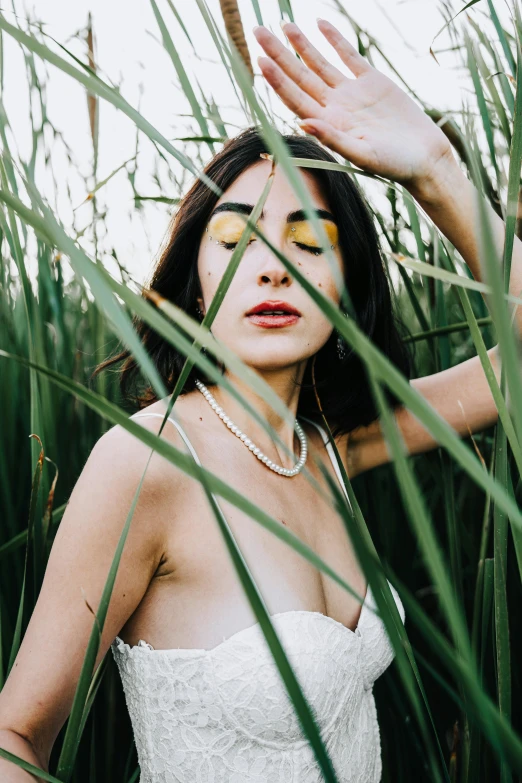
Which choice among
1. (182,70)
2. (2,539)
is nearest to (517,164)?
(182,70)

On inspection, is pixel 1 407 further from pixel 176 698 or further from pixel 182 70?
pixel 182 70

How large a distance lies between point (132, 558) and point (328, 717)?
0.39 m

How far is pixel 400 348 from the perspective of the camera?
4.64 feet

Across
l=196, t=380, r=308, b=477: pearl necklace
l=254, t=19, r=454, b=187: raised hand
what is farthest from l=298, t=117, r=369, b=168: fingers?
l=196, t=380, r=308, b=477: pearl necklace

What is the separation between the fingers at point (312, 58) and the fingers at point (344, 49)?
0.02m

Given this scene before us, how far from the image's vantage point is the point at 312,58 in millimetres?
784

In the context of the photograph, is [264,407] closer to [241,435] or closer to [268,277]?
[241,435]

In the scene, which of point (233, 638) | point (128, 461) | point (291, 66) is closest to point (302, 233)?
point (291, 66)

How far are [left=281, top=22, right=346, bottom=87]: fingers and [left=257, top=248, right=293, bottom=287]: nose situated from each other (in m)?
0.28

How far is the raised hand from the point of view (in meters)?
0.73

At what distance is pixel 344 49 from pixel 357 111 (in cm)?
8

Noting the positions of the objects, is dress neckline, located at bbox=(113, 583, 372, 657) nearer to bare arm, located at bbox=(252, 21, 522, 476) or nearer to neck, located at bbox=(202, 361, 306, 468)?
neck, located at bbox=(202, 361, 306, 468)

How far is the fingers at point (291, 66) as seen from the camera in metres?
0.67

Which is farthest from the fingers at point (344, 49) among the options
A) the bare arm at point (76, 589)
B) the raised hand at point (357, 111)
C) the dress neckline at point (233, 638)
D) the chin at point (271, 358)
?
the dress neckline at point (233, 638)
